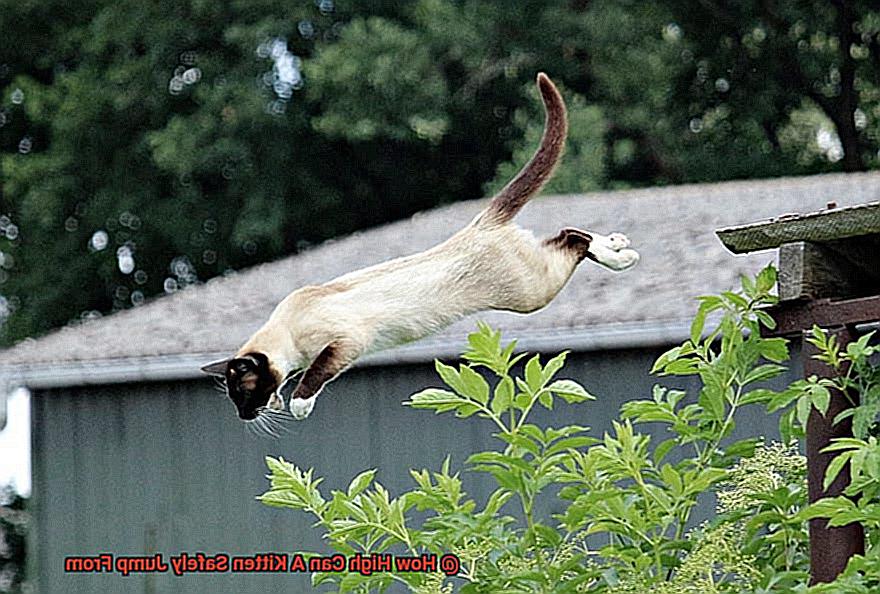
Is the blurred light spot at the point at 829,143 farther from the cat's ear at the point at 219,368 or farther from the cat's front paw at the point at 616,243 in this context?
the cat's ear at the point at 219,368

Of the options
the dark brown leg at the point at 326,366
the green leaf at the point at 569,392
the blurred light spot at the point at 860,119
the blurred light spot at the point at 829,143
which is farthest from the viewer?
the blurred light spot at the point at 829,143

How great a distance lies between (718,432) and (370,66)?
1157 centimetres

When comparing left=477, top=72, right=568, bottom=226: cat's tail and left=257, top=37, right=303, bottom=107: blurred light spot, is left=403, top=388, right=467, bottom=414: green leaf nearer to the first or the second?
left=477, top=72, right=568, bottom=226: cat's tail

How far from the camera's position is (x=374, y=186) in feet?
53.6

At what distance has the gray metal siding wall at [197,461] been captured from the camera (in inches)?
294

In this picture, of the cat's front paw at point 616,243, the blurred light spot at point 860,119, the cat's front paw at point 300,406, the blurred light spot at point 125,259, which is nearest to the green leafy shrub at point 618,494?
the cat's front paw at point 616,243

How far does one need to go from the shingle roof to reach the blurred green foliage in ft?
14.3

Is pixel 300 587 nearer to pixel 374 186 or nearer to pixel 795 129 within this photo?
pixel 374 186

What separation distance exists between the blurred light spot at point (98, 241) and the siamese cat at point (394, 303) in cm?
1465

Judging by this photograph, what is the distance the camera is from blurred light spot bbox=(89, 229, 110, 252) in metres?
16.3

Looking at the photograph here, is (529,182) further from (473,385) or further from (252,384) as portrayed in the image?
(473,385)

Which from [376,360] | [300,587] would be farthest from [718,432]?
[300,587]

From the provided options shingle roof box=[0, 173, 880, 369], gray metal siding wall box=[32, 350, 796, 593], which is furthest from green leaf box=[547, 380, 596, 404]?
gray metal siding wall box=[32, 350, 796, 593]

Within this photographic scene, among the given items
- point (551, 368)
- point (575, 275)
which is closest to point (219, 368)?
point (551, 368)
